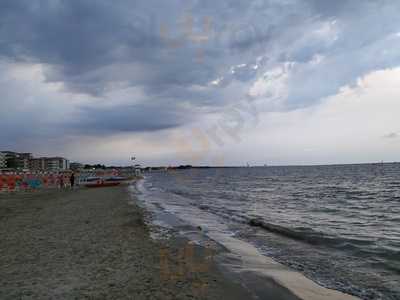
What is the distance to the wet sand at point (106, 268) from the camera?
20.2 ft

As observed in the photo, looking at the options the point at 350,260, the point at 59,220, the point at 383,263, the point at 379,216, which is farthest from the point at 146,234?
the point at 379,216

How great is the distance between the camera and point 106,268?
24.9 ft

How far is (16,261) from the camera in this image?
807cm

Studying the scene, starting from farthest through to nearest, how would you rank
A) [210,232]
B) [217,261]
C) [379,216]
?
[379,216] < [210,232] < [217,261]

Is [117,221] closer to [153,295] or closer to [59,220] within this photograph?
[59,220]

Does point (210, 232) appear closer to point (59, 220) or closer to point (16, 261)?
point (59, 220)

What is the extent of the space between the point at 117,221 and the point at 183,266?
8.22m

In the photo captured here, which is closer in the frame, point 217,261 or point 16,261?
point 16,261

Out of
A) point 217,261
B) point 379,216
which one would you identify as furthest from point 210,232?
point 379,216

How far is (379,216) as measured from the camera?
2003 centimetres

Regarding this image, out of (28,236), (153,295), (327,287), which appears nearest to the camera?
(153,295)

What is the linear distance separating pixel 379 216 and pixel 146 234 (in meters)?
13.9

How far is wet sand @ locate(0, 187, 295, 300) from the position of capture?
6.15 meters

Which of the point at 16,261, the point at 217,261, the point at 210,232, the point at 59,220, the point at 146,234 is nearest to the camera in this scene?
the point at 16,261
